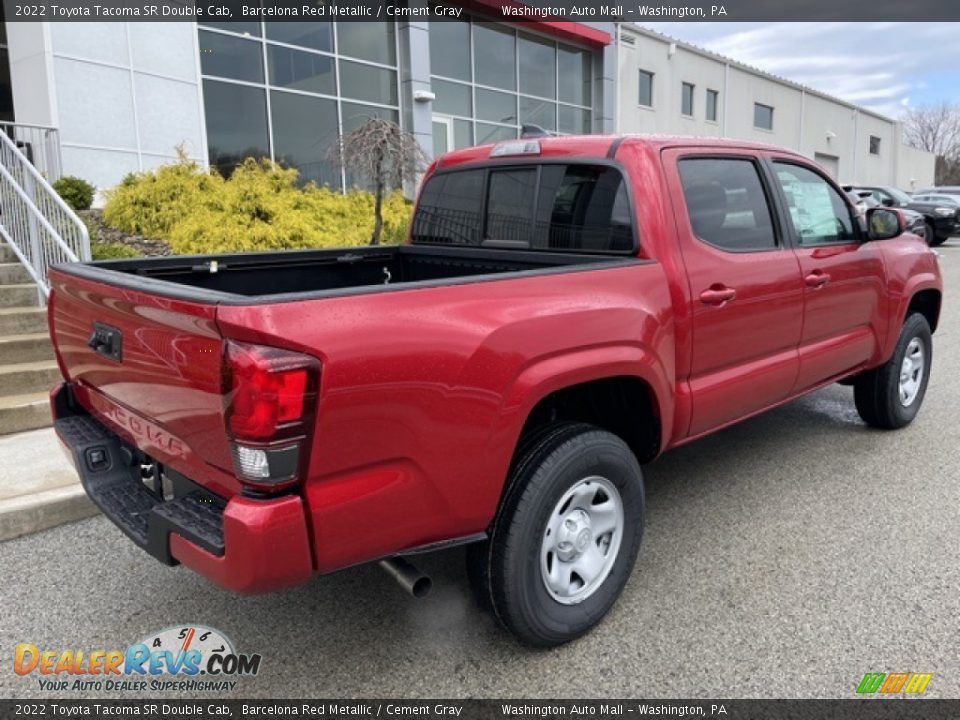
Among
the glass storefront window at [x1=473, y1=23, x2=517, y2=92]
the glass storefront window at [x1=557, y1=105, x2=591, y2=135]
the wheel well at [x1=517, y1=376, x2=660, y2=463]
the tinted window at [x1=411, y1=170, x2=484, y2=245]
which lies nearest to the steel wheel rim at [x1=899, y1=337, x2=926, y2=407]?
the wheel well at [x1=517, y1=376, x2=660, y2=463]

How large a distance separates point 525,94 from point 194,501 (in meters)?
18.9

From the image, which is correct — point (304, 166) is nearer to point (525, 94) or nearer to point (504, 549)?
point (525, 94)

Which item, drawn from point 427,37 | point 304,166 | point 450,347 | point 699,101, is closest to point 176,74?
point 304,166

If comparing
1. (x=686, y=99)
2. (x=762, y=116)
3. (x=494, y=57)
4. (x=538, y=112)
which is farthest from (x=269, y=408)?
(x=762, y=116)

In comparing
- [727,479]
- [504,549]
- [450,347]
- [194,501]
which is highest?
[450,347]

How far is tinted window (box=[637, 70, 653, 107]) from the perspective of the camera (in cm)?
2555

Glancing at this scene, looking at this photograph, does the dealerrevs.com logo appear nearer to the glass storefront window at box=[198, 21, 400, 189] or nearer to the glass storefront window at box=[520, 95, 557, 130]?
the glass storefront window at box=[198, 21, 400, 189]

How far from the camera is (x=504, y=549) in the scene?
8.57 feet

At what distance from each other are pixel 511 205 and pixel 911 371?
11.3 ft

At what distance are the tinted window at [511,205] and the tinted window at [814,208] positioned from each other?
57.0 inches

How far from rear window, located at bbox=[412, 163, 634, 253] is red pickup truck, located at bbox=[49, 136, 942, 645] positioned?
11 mm

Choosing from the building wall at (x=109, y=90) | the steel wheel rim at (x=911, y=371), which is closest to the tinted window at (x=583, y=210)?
the steel wheel rim at (x=911, y=371)

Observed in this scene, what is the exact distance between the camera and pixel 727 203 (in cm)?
369

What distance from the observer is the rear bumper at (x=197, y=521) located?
208 cm
